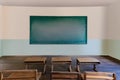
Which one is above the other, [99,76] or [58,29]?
[58,29]

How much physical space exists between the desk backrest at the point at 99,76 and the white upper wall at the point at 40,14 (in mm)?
8089

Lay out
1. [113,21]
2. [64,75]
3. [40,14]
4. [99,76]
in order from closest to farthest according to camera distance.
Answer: [99,76] < [64,75] < [113,21] < [40,14]

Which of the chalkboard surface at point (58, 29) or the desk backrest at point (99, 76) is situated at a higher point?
the chalkboard surface at point (58, 29)

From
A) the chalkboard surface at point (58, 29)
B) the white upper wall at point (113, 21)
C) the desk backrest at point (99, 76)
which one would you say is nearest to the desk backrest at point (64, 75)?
the desk backrest at point (99, 76)

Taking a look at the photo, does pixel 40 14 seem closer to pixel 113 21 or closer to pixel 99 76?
pixel 113 21

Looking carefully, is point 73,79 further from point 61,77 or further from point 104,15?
point 104,15

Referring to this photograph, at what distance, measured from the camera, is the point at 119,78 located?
562 centimetres

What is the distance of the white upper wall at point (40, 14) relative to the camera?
35.1 ft

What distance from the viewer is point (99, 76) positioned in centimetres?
288

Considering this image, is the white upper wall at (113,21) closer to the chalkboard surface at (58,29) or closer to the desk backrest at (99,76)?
the chalkboard surface at (58,29)

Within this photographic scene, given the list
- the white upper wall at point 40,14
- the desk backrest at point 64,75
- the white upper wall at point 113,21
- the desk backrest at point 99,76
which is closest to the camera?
the desk backrest at point 99,76

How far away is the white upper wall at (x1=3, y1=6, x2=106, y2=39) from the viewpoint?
10688 millimetres

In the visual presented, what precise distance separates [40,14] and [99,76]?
817 centimetres

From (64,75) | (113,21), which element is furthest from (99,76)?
(113,21)
